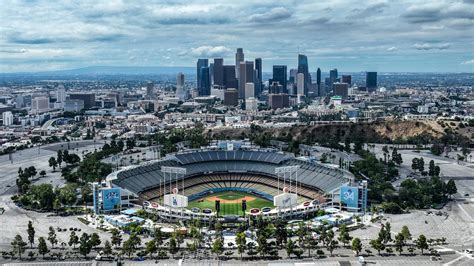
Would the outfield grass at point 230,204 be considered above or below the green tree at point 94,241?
below

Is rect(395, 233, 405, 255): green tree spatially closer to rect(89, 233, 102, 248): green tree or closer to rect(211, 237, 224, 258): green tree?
rect(211, 237, 224, 258): green tree

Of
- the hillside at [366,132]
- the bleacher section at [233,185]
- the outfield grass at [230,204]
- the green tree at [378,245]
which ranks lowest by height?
the outfield grass at [230,204]

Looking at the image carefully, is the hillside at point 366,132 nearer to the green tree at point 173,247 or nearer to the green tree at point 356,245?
the green tree at point 356,245

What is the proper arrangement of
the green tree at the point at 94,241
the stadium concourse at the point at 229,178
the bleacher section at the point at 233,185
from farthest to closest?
the bleacher section at the point at 233,185
the stadium concourse at the point at 229,178
the green tree at the point at 94,241

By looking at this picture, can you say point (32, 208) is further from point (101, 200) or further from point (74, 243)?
point (74, 243)

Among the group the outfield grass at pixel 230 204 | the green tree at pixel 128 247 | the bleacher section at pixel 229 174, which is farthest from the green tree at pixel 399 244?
the green tree at pixel 128 247

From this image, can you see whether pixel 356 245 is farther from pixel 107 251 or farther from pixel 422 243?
pixel 107 251

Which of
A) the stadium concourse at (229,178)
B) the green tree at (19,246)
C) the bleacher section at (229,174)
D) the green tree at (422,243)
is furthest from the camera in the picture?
the bleacher section at (229,174)

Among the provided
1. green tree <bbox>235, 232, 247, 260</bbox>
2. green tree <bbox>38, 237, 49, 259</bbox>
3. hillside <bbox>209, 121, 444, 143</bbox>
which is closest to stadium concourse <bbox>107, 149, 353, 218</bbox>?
green tree <bbox>235, 232, 247, 260</bbox>
